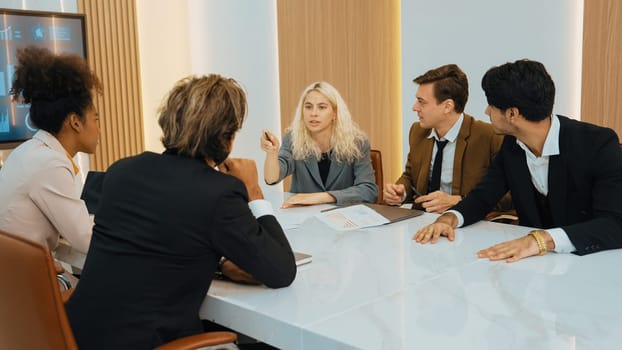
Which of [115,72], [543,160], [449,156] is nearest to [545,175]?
[543,160]

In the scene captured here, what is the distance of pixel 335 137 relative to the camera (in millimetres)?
3410

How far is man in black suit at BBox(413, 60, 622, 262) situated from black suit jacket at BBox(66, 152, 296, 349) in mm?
835

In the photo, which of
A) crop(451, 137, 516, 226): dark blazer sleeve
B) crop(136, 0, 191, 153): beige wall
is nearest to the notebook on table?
crop(451, 137, 516, 226): dark blazer sleeve

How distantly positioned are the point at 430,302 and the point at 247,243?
48 cm

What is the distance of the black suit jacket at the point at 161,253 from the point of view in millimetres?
1501

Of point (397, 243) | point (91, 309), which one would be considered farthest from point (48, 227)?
point (397, 243)

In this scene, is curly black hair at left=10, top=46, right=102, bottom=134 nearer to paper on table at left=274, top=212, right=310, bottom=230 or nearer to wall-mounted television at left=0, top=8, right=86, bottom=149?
paper on table at left=274, top=212, right=310, bottom=230

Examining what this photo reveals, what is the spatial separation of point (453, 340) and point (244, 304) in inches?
21.6

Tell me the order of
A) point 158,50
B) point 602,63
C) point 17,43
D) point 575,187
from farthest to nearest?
point 158,50 < point 17,43 < point 602,63 < point 575,187

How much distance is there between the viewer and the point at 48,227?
213 centimetres

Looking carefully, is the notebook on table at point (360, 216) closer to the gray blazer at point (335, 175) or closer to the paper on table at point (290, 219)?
the paper on table at point (290, 219)

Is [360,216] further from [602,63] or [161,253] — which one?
[602,63]

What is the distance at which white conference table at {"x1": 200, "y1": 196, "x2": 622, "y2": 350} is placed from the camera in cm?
131

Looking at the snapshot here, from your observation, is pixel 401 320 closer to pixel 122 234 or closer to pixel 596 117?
pixel 122 234
